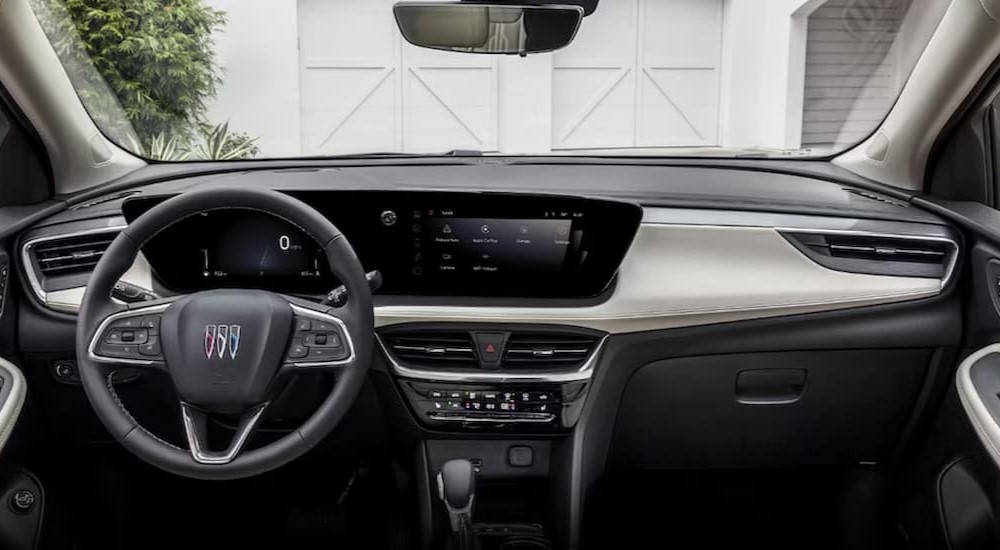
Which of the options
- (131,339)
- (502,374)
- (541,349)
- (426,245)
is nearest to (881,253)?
(541,349)

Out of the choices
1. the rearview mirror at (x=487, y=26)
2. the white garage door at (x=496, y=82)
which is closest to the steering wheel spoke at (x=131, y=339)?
the rearview mirror at (x=487, y=26)

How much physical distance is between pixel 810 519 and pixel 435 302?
4.38 feet

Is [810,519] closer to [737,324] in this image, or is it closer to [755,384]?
[755,384]

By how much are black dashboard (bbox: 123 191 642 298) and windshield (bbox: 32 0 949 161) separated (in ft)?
2.03

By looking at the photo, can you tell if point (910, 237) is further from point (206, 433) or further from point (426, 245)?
point (206, 433)

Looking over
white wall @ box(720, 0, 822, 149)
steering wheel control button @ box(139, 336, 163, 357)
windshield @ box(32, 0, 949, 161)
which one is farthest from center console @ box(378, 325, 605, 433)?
white wall @ box(720, 0, 822, 149)

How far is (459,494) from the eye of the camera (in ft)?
6.51

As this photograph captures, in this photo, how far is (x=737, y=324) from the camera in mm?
2027

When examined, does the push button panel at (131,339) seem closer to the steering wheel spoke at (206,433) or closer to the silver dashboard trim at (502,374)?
the steering wheel spoke at (206,433)

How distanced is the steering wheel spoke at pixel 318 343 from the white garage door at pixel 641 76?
1.45 metres

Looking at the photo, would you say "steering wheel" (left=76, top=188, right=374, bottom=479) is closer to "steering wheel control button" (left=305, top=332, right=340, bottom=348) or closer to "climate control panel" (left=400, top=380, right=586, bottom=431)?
"steering wheel control button" (left=305, top=332, right=340, bottom=348)

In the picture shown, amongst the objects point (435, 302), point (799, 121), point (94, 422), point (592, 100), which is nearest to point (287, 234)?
point (435, 302)

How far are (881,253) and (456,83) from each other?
68.4 inches

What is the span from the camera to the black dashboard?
1926 millimetres
